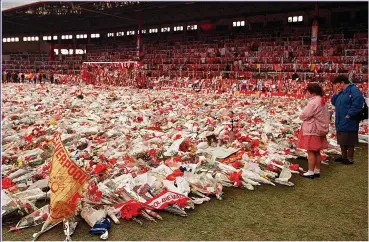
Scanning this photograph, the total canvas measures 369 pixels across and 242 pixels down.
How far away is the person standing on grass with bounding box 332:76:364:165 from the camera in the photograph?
5.90 m

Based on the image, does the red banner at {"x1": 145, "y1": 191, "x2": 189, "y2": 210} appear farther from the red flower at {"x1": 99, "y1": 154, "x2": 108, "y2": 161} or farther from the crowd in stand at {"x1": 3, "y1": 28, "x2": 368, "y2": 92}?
the crowd in stand at {"x1": 3, "y1": 28, "x2": 368, "y2": 92}

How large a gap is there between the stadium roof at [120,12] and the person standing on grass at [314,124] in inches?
999

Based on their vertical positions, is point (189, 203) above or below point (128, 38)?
below

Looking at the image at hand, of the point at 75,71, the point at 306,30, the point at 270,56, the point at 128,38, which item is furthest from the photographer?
the point at 128,38

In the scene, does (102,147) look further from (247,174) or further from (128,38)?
(128,38)

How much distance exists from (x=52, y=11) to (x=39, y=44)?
42.7 ft

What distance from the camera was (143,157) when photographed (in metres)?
5.77

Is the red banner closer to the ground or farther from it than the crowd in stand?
closer to the ground

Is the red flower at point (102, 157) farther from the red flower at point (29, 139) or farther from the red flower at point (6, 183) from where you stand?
the red flower at point (29, 139)

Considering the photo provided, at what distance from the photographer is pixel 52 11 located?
39.2 m

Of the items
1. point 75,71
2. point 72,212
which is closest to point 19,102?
point 72,212

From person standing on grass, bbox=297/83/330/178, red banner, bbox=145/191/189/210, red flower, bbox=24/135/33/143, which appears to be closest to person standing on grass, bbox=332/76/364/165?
person standing on grass, bbox=297/83/330/178

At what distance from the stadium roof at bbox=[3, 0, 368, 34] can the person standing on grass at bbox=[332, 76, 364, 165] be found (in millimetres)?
24426

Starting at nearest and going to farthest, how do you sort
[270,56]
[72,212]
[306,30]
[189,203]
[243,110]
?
[72,212] → [189,203] → [243,110] → [270,56] → [306,30]
